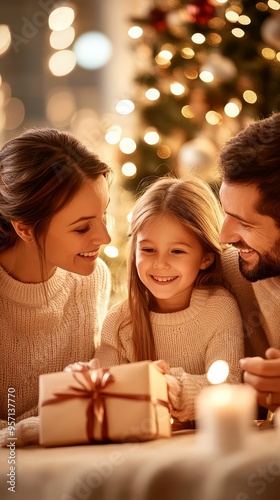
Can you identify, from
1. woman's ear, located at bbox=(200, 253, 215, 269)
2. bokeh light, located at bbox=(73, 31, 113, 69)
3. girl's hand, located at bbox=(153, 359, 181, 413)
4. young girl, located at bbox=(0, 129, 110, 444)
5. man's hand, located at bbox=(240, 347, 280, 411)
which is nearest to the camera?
man's hand, located at bbox=(240, 347, 280, 411)

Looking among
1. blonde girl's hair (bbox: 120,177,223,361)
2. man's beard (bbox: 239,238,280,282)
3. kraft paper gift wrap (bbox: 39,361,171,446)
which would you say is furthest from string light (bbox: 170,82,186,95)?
kraft paper gift wrap (bbox: 39,361,171,446)

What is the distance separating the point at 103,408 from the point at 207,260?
73cm

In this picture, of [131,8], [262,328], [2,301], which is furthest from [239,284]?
[131,8]

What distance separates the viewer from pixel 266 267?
2070 millimetres

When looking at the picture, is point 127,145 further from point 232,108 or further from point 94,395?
point 94,395

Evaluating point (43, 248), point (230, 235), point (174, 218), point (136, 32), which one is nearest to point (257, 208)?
point (230, 235)

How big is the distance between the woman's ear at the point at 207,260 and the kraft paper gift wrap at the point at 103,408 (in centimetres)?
63

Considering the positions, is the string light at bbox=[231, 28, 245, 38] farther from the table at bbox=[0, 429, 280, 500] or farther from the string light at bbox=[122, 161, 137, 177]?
the table at bbox=[0, 429, 280, 500]

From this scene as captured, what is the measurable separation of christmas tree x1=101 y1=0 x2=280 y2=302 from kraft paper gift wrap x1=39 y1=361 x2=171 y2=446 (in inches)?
51.4

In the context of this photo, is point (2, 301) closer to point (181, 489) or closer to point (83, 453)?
point (83, 453)

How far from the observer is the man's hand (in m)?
1.73

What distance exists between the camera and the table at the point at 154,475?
1301 mm

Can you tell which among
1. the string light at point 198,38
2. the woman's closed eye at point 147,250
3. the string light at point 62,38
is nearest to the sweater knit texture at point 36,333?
the woman's closed eye at point 147,250

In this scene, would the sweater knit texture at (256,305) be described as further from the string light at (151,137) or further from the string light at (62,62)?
the string light at (62,62)
